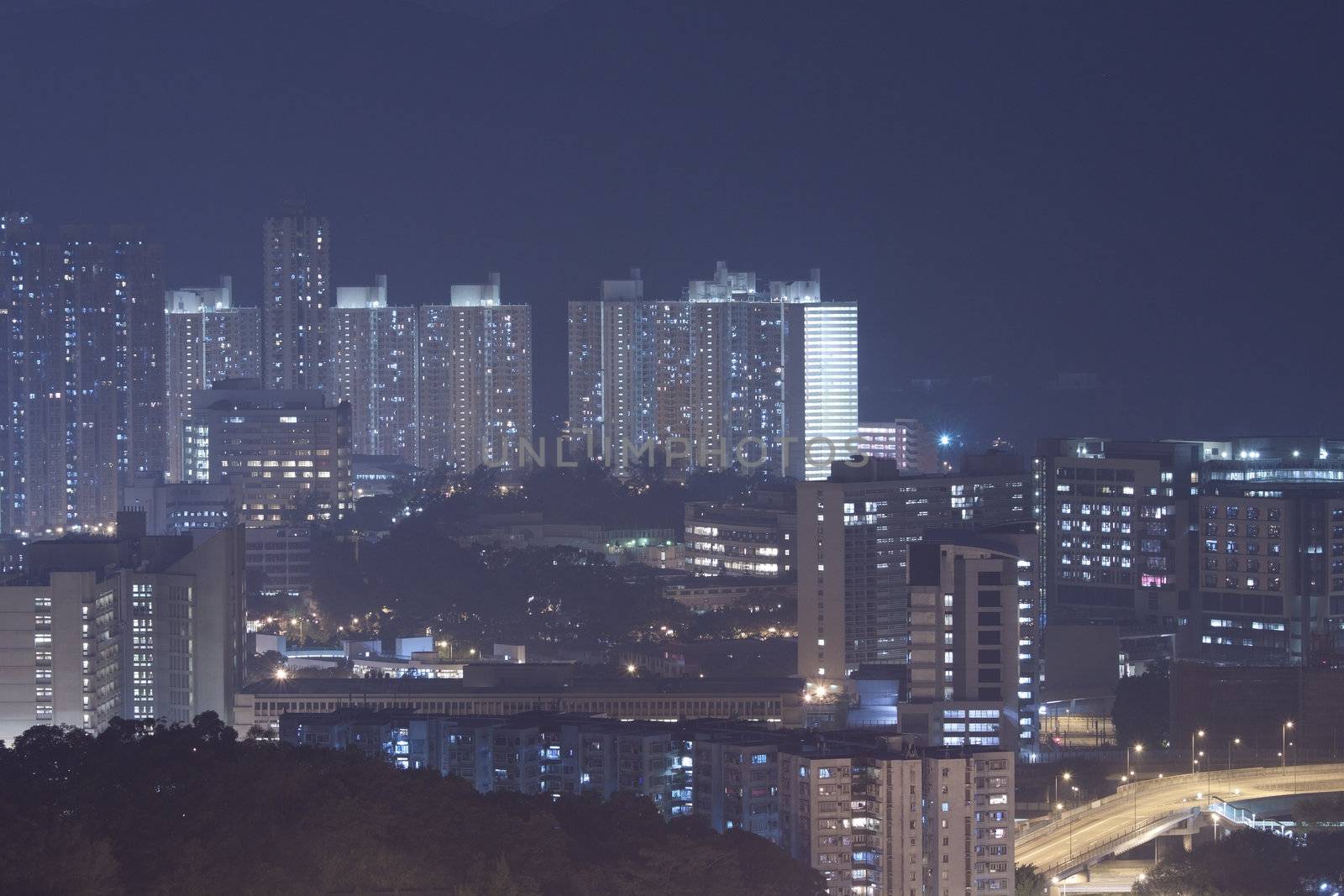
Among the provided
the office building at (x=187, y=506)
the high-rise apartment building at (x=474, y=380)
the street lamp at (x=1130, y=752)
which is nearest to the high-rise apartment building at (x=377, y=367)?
the high-rise apartment building at (x=474, y=380)

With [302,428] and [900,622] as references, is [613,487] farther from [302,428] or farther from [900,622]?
[900,622]

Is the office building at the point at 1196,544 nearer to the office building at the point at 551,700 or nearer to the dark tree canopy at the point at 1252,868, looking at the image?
the office building at the point at 551,700

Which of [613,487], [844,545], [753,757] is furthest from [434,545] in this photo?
[753,757]

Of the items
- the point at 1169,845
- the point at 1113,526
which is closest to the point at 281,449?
the point at 1113,526

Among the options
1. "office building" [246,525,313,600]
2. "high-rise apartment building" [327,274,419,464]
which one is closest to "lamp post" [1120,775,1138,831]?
"office building" [246,525,313,600]

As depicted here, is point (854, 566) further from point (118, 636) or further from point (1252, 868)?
point (1252, 868)

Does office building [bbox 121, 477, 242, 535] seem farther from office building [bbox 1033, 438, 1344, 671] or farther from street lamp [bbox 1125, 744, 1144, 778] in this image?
street lamp [bbox 1125, 744, 1144, 778]
